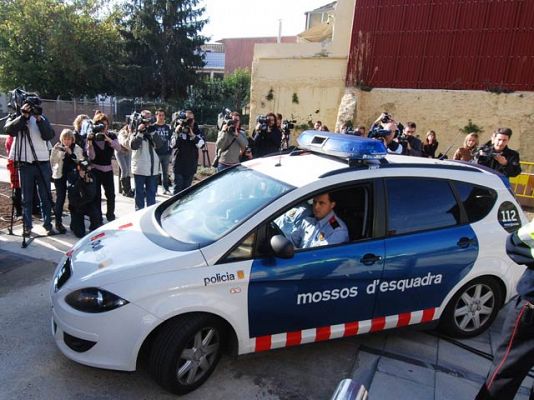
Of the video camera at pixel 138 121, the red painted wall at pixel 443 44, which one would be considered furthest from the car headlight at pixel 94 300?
the red painted wall at pixel 443 44

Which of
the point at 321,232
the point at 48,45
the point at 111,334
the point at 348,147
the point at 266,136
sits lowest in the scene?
the point at 111,334

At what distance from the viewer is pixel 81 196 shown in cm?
553

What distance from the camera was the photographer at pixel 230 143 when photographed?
719cm

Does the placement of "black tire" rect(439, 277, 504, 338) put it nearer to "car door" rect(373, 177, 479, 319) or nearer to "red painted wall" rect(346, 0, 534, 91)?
"car door" rect(373, 177, 479, 319)

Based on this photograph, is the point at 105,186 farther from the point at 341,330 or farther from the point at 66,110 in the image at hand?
the point at 66,110

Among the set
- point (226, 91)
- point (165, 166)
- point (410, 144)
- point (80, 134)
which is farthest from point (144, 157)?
point (226, 91)

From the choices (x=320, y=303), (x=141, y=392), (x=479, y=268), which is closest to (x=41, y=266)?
(x=141, y=392)

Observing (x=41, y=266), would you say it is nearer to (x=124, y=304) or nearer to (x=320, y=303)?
(x=124, y=304)

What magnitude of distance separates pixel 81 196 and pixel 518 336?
506cm

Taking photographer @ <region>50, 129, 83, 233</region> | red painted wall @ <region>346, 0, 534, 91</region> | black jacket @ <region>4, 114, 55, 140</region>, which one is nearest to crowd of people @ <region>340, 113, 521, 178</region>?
photographer @ <region>50, 129, 83, 233</region>

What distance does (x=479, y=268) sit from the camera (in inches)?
137

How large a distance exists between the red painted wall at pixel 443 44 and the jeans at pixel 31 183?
14536mm

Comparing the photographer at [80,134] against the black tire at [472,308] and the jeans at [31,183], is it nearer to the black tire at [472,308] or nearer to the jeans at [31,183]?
the jeans at [31,183]

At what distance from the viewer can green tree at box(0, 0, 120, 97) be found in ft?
78.3
